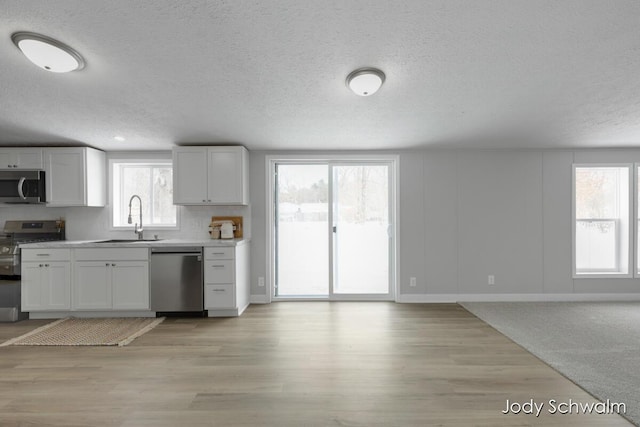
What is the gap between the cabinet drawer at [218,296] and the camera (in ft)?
12.4

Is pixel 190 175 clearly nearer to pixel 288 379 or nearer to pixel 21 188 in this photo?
pixel 21 188

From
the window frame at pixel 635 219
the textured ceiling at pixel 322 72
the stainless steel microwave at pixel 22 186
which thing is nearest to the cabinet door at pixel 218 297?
the textured ceiling at pixel 322 72

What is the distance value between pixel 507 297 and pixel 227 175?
412 cm

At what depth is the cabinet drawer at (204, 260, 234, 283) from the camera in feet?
12.4

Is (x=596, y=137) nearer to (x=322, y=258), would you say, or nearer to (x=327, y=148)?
(x=327, y=148)

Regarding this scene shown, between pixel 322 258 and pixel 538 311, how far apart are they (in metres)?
2.78

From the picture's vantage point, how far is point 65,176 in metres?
4.06

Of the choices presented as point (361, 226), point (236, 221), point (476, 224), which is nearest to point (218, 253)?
point (236, 221)

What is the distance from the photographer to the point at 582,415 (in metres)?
1.93

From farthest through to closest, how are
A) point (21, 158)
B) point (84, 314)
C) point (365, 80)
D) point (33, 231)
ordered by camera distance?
point (33, 231)
point (21, 158)
point (84, 314)
point (365, 80)

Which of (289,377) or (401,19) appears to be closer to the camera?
(401,19)

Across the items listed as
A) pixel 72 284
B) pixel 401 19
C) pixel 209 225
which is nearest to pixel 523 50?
pixel 401 19

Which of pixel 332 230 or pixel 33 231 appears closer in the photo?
pixel 33 231

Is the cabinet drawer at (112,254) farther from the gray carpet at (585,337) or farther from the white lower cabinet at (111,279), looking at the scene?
the gray carpet at (585,337)
